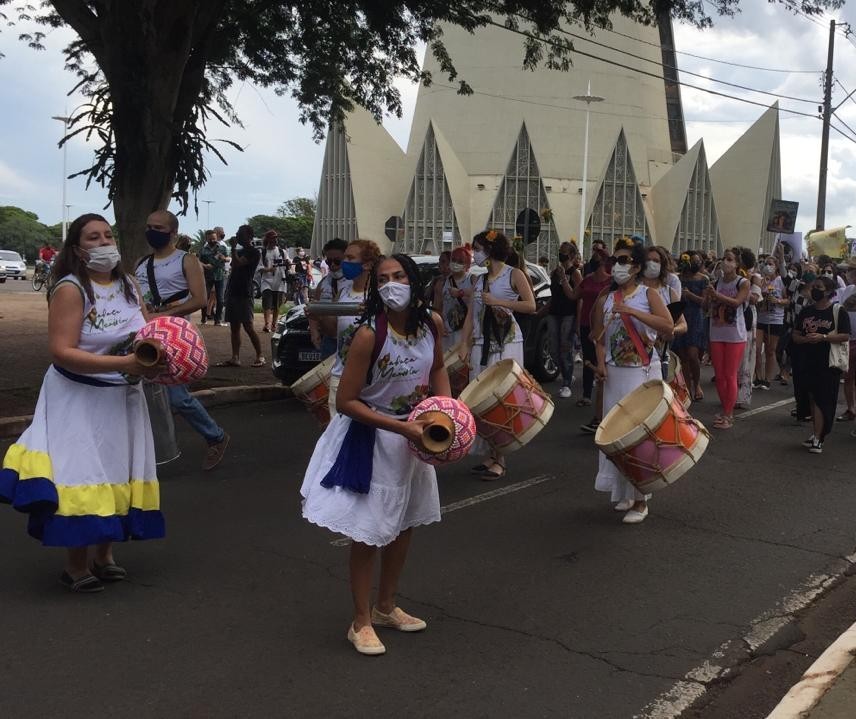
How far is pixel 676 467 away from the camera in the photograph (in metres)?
6.05

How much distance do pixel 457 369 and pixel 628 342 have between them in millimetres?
1685

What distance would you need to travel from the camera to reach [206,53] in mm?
11914

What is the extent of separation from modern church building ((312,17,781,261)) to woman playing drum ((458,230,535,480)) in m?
55.6

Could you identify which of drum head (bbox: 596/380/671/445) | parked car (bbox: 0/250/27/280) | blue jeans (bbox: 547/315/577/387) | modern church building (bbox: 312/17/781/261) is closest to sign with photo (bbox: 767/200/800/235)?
blue jeans (bbox: 547/315/577/387)

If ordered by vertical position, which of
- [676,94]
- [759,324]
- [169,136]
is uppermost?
[676,94]

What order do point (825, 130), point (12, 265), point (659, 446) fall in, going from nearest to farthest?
point (659, 446), point (825, 130), point (12, 265)

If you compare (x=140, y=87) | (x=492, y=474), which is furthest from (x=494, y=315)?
(x=140, y=87)

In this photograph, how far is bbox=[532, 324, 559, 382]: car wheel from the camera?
1425cm

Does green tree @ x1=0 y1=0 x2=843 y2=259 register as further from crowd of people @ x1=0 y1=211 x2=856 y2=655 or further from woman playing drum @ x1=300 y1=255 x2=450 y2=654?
woman playing drum @ x1=300 y1=255 x2=450 y2=654

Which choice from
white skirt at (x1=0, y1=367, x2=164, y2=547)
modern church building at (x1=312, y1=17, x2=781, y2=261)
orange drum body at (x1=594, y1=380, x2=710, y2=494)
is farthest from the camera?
modern church building at (x1=312, y1=17, x2=781, y2=261)

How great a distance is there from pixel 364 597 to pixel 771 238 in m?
70.8

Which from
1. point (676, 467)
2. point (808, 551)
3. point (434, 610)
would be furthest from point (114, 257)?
point (808, 551)

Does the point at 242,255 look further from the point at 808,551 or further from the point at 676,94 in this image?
the point at 676,94

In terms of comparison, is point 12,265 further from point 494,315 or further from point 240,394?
point 494,315
